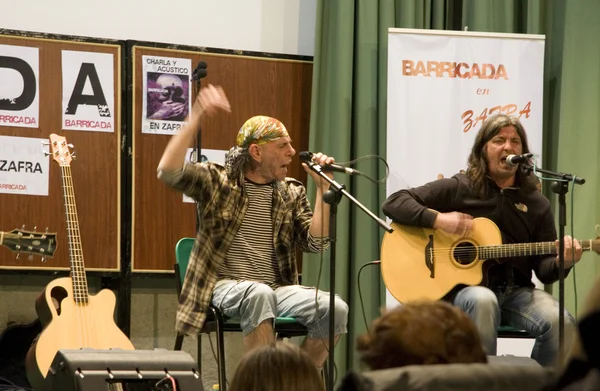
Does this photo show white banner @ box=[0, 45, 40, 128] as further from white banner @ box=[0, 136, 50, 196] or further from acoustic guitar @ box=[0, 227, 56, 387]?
acoustic guitar @ box=[0, 227, 56, 387]

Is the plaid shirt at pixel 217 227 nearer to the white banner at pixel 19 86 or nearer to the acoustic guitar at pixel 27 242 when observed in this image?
the acoustic guitar at pixel 27 242

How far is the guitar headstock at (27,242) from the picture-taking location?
4133 millimetres


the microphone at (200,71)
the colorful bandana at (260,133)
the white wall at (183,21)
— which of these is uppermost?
the white wall at (183,21)

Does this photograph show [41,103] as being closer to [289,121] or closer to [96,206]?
[96,206]

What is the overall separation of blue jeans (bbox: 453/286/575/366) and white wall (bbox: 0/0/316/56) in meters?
1.95

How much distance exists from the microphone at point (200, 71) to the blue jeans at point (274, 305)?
3.50 ft

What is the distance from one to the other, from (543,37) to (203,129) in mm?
1874

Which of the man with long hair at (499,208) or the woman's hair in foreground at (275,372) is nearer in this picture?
the woman's hair in foreground at (275,372)

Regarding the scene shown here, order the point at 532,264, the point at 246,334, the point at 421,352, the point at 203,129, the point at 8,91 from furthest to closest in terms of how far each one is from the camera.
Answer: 1. the point at 203,129
2. the point at 8,91
3. the point at 532,264
4. the point at 246,334
5. the point at 421,352

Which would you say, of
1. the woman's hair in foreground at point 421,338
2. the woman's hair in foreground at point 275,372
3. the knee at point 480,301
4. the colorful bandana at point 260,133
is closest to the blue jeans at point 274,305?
the knee at point 480,301

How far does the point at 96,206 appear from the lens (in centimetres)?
445

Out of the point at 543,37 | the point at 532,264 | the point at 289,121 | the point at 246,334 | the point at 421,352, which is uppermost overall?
the point at 543,37

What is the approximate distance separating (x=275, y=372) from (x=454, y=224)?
2.09 metres

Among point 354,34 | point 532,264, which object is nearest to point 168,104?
point 354,34
